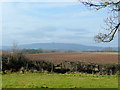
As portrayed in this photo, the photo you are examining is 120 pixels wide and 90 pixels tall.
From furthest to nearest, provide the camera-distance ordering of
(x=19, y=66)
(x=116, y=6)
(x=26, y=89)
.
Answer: (x=19, y=66), (x=116, y=6), (x=26, y=89)

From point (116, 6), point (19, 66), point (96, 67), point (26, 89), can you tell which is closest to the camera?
point (26, 89)

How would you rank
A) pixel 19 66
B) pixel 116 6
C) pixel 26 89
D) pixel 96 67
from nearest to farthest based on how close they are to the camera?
1. pixel 26 89
2. pixel 116 6
3. pixel 19 66
4. pixel 96 67

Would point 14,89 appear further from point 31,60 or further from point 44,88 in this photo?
point 31,60

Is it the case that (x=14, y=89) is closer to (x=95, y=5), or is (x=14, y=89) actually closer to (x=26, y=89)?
(x=26, y=89)

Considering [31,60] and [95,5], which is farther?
[31,60]

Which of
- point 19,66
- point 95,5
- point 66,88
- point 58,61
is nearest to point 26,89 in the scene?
point 66,88

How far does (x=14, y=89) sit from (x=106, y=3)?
7800 mm

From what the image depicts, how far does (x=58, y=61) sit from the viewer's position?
82.2ft

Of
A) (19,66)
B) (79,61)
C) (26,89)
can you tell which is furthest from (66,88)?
(79,61)

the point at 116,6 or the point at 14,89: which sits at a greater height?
the point at 116,6

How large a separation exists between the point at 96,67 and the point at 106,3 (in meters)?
11.2

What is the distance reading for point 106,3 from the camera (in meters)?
14.2

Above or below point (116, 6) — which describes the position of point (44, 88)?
below

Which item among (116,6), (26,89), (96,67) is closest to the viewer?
(26,89)
